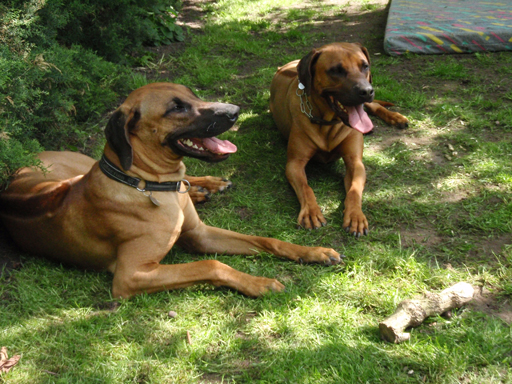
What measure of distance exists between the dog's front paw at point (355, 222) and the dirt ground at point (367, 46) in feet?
1.03

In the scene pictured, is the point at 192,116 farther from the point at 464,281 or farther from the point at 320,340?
the point at 464,281

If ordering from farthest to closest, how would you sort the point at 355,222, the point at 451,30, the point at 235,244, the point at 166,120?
1. the point at 451,30
2. the point at 355,222
3. the point at 235,244
4. the point at 166,120

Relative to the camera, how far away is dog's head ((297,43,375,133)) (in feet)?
13.1

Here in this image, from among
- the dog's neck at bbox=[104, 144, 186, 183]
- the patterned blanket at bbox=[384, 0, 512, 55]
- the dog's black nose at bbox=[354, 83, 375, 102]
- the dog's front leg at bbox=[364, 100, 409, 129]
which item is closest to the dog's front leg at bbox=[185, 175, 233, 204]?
the dog's neck at bbox=[104, 144, 186, 183]

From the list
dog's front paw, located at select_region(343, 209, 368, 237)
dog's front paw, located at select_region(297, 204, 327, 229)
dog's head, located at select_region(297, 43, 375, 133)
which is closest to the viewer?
dog's front paw, located at select_region(343, 209, 368, 237)

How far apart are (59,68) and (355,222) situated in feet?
9.85

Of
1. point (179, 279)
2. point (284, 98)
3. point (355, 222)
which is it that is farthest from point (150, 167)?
point (284, 98)

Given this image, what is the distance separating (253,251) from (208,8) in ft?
23.7

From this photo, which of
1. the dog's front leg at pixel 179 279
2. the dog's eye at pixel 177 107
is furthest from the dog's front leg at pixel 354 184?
the dog's eye at pixel 177 107

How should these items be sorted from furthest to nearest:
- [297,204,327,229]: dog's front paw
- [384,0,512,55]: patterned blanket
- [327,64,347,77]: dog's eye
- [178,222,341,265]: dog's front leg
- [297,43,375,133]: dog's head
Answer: [384,0,512,55]: patterned blanket < [327,64,347,77]: dog's eye < [297,43,375,133]: dog's head < [297,204,327,229]: dog's front paw < [178,222,341,265]: dog's front leg

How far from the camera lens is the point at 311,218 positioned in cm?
389

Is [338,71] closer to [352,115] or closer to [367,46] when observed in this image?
[352,115]

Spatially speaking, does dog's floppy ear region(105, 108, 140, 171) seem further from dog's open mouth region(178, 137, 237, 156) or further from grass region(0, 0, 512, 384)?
grass region(0, 0, 512, 384)

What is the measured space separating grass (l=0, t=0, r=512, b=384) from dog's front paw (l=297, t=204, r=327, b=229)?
79 millimetres
